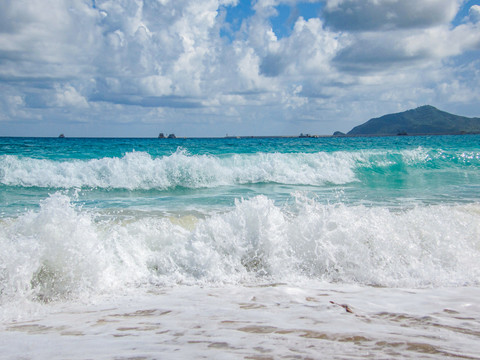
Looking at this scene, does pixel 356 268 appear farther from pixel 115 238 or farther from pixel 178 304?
pixel 115 238

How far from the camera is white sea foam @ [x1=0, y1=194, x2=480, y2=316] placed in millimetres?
4609

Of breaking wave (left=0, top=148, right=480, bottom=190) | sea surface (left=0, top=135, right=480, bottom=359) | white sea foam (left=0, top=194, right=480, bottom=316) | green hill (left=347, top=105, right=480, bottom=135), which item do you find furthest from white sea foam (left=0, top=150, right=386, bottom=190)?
green hill (left=347, top=105, right=480, bottom=135)

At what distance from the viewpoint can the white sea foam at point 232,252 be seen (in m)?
4.61

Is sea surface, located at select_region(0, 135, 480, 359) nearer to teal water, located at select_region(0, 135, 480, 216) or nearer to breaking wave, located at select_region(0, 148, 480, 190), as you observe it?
teal water, located at select_region(0, 135, 480, 216)

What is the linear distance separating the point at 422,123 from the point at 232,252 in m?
155

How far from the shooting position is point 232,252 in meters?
5.50

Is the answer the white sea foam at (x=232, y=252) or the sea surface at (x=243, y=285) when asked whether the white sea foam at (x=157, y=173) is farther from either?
the white sea foam at (x=232, y=252)

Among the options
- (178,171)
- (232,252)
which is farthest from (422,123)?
(232,252)

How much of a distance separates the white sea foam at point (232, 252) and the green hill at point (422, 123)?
134 metres

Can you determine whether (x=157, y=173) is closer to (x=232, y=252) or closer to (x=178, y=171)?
(x=178, y=171)

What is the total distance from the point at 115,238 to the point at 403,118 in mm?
162570

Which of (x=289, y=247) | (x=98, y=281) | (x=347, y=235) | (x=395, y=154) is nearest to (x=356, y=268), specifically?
(x=347, y=235)

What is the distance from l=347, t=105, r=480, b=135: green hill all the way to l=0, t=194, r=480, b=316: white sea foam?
440 ft

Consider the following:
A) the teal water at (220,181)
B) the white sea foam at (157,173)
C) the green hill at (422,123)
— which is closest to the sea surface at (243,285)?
the teal water at (220,181)
